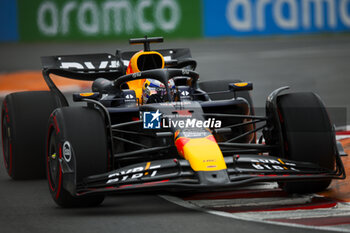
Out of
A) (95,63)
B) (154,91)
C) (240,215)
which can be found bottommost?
(240,215)

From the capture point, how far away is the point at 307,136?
7449mm

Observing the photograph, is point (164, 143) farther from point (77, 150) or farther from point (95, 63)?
point (95, 63)

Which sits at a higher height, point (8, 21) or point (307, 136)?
point (8, 21)

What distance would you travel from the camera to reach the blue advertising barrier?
33.8 metres

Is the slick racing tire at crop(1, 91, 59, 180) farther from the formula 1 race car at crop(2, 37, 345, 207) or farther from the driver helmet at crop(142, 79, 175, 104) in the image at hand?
the driver helmet at crop(142, 79, 175, 104)

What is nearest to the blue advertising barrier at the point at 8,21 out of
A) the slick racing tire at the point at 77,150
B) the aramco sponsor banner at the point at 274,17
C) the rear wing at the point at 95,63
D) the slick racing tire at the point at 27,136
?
the aramco sponsor banner at the point at 274,17

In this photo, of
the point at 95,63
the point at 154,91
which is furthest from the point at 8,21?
the point at 154,91

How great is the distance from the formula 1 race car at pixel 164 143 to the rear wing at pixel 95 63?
49.6 inches

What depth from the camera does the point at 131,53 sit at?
1093cm

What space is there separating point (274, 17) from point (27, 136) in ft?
82.3

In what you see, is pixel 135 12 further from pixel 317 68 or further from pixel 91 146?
pixel 91 146

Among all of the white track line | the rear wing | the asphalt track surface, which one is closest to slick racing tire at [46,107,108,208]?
the asphalt track surface

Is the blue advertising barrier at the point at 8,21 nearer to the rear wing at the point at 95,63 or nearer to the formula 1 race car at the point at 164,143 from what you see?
the rear wing at the point at 95,63

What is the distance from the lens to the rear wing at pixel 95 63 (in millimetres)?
10430
